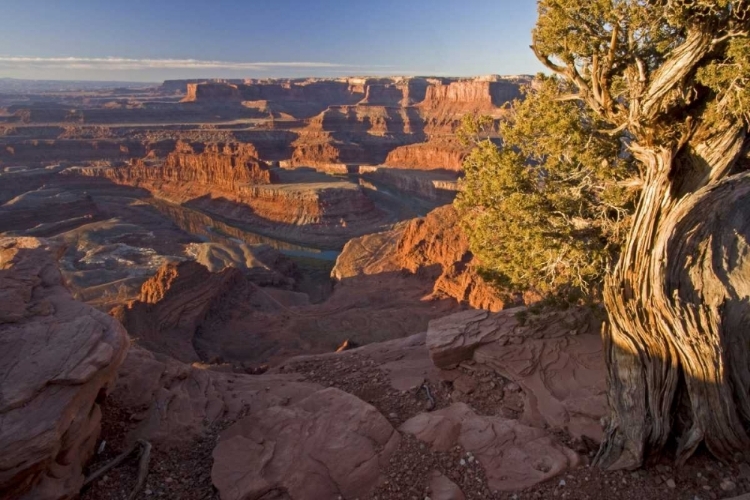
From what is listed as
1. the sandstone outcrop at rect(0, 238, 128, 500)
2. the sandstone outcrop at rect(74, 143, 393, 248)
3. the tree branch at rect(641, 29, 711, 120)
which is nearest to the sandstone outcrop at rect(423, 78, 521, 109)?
the sandstone outcrop at rect(74, 143, 393, 248)

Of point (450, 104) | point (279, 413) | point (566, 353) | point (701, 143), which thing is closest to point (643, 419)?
point (566, 353)

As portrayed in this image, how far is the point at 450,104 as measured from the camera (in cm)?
13425

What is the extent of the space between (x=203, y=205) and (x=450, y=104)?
86.5m

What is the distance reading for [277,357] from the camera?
21.8 meters

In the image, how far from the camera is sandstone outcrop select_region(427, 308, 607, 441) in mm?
8061

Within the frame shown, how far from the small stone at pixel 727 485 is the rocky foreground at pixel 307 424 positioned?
22 mm

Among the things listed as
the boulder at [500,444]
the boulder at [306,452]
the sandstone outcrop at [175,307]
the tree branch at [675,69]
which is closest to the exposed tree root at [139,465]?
the boulder at [306,452]

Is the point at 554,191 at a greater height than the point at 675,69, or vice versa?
the point at 675,69

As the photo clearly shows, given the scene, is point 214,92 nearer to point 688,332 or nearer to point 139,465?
point 139,465

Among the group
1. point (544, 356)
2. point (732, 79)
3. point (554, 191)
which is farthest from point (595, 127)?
point (544, 356)

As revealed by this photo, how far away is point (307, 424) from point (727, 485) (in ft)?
19.1

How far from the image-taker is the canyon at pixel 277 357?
6.55 m

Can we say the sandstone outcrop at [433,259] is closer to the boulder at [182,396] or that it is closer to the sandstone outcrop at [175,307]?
the sandstone outcrop at [175,307]

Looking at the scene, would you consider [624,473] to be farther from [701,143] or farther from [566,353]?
[701,143]
